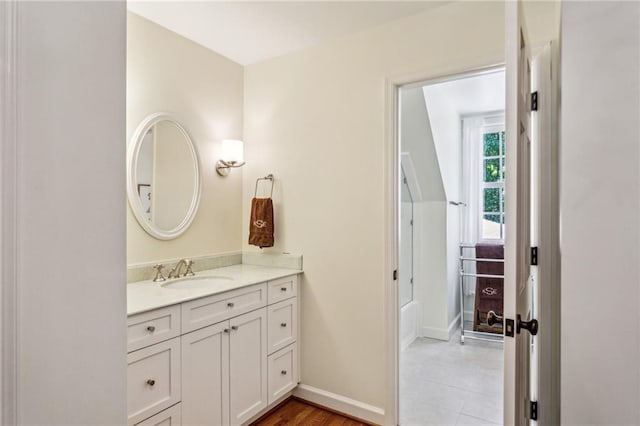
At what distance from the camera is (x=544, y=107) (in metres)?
1.69

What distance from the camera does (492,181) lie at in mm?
4262

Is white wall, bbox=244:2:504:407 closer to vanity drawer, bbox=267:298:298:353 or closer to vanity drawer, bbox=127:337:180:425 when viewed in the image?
vanity drawer, bbox=267:298:298:353

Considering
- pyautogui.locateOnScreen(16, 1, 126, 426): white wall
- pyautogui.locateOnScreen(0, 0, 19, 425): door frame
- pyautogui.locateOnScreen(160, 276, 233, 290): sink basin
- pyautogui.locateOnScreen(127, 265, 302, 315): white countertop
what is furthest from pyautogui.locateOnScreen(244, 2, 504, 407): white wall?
pyautogui.locateOnScreen(0, 0, 19, 425): door frame

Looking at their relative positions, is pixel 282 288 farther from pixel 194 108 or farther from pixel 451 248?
pixel 451 248

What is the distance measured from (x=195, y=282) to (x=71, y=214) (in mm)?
1887

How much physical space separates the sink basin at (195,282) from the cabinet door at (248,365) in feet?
1.06

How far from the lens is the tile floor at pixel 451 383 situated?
2.34 m

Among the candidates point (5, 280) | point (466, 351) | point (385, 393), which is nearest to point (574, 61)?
point (5, 280)

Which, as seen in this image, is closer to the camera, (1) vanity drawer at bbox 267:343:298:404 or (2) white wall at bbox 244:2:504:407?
(2) white wall at bbox 244:2:504:407

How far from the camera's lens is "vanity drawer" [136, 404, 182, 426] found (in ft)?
5.38

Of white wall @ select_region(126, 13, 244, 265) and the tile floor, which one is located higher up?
white wall @ select_region(126, 13, 244, 265)

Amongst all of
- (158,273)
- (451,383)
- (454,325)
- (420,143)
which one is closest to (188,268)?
(158,273)

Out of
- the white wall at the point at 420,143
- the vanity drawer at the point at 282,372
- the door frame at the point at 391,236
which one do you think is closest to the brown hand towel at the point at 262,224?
the vanity drawer at the point at 282,372

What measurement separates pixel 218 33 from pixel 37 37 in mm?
2081
